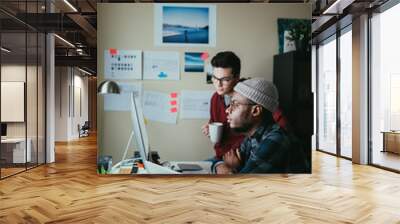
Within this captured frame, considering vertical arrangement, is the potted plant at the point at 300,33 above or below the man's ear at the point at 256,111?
above

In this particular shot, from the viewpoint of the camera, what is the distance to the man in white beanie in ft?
20.2

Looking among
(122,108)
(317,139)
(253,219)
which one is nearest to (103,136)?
(122,108)

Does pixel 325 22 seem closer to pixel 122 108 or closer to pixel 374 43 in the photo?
pixel 374 43

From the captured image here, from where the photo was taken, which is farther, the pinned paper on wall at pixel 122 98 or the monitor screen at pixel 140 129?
the pinned paper on wall at pixel 122 98

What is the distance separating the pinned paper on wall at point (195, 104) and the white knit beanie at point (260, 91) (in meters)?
0.52

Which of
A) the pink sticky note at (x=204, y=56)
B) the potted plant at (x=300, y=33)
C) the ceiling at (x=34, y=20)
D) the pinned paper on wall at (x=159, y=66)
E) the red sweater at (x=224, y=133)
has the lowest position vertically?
the red sweater at (x=224, y=133)

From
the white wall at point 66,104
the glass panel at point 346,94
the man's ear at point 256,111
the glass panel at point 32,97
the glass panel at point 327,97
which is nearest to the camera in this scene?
the man's ear at point 256,111

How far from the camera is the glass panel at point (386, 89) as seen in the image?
7348 millimetres

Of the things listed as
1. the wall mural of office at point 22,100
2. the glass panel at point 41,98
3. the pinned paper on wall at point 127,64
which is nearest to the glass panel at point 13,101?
the wall mural of office at point 22,100

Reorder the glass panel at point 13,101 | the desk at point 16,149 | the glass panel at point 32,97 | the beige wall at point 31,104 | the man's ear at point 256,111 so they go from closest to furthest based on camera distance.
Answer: the man's ear at point 256,111, the glass panel at point 13,101, the desk at point 16,149, the beige wall at point 31,104, the glass panel at point 32,97

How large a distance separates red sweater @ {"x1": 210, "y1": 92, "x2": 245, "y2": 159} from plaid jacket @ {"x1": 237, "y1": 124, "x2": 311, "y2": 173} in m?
0.14

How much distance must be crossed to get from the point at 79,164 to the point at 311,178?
4.80 meters

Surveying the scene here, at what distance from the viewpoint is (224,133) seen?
247 inches

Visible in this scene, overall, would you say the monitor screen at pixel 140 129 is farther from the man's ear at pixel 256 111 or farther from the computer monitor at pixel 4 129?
the computer monitor at pixel 4 129
